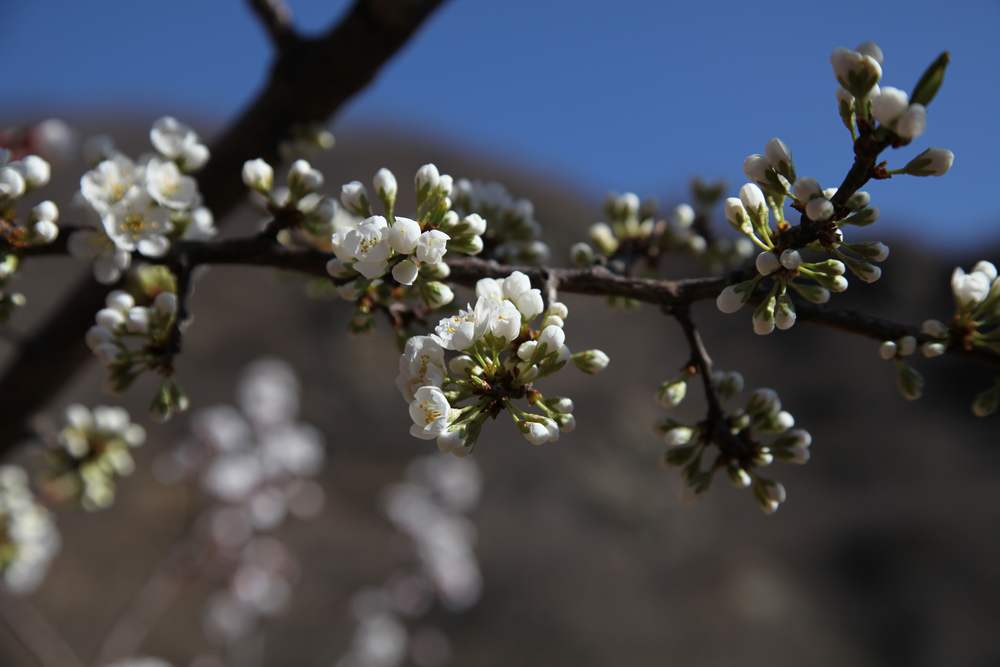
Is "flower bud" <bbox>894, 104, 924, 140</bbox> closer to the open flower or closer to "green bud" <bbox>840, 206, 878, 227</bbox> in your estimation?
"green bud" <bbox>840, 206, 878, 227</bbox>

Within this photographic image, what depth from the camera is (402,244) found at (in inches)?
37.6

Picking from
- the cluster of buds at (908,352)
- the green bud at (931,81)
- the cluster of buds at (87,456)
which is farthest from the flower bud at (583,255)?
the cluster of buds at (87,456)

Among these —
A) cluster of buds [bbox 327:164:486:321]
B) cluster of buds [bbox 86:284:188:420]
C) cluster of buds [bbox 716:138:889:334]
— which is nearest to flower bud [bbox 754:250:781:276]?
cluster of buds [bbox 716:138:889:334]

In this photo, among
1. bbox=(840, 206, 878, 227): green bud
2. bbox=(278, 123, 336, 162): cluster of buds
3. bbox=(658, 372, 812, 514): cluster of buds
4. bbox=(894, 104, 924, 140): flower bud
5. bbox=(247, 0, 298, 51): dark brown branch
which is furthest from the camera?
bbox=(247, 0, 298, 51): dark brown branch

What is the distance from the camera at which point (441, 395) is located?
88 cm

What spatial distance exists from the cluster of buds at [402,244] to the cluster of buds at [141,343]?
1.01ft

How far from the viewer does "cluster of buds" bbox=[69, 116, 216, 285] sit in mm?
1192

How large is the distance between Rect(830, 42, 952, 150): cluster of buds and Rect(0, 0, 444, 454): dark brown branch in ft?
3.52

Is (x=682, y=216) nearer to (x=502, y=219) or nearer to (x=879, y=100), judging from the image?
(x=502, y=219)

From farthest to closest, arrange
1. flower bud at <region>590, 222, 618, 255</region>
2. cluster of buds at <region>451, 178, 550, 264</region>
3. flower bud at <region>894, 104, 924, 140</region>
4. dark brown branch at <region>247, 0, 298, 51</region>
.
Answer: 1. dark brown branch at <region>247, 0, 298, 51</region>
2. flower bud at <region>590, 222, 618, 255</region>
3. cluster of buds at <region>451, 178, 550, 264</region>
4. flower bud at <region>894, 104, 924, 140</region>

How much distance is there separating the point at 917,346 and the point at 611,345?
405 inches

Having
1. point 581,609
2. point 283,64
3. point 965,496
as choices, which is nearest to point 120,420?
point 283,64

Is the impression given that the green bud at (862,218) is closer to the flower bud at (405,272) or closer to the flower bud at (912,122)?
the flower bud at (912,122)

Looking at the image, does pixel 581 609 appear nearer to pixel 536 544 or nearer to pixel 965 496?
pixel 536 544
